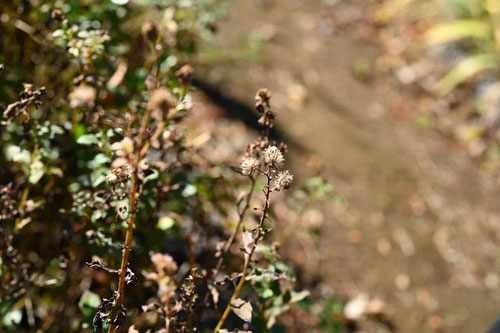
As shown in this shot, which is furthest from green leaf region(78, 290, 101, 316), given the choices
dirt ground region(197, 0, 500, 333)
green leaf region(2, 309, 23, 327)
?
dirt ground region(197, 0, 500, 333)

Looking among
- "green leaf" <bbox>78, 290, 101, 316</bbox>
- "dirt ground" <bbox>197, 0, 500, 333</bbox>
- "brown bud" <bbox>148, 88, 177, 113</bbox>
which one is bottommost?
"green leaf" <bbox>78, 290, 101, 316</bbox>

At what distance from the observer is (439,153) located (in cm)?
418

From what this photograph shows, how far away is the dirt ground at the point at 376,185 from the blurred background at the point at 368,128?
11mm

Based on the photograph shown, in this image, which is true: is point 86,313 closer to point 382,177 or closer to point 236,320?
point 236,320

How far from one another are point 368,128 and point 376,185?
70cm

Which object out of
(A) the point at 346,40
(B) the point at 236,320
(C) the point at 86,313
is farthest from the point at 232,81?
(C) the point at 86,313

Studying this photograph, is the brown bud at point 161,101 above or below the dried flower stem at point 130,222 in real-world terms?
above

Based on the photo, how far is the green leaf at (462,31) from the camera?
16.0 feet

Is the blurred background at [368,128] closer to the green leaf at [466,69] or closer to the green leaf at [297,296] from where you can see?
the green leaf at [466,69]

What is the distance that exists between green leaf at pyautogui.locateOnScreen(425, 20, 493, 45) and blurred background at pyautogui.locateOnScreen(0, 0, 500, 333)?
2 centimetres

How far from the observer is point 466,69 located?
4668mm

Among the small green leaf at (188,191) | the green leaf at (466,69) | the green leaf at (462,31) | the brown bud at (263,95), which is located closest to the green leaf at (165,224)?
the small green leaf at (188,191)

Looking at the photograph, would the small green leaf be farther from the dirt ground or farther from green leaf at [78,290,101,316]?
the dirt ground

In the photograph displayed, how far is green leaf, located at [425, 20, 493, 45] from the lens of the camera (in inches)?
192
